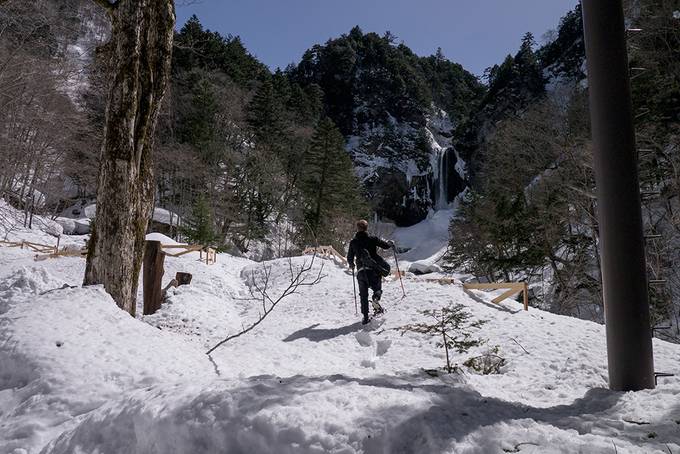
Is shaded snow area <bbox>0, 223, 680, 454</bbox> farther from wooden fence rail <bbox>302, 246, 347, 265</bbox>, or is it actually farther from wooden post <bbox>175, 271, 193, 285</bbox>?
wooden fence rail <bbox>302, 246, 347, 265</bbox>

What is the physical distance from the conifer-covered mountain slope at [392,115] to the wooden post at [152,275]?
42.9 m

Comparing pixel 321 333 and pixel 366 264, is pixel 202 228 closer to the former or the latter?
pixel 321 333

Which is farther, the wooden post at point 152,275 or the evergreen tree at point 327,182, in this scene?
the evergreen tree at point 327,182

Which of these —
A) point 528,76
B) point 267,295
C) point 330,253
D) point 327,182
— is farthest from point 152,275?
point 528,76

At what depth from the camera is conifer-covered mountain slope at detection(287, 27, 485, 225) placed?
5366cm

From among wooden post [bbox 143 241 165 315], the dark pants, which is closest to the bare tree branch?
the dark pants

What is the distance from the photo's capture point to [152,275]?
25.8 ft

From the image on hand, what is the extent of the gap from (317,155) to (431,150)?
94.7 feet

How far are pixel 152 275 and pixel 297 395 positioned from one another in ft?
21.0

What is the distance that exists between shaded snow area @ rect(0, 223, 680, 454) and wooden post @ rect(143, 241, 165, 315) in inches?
68.0

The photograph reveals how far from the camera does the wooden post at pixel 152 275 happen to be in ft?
24.8

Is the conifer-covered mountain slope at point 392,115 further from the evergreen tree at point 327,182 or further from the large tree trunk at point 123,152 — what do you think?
the large tree trunk at point 123,152

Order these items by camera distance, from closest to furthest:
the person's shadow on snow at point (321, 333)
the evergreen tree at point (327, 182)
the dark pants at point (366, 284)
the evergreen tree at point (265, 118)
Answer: the person's shadow on snow at point (321, 333) < the dark pants at point (366, 284) < the evergreen tree at point (327, 182) < the evergreen tree at point (265, 118)

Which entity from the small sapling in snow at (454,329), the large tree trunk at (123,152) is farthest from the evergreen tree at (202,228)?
the large tree trunk at (123,152)
